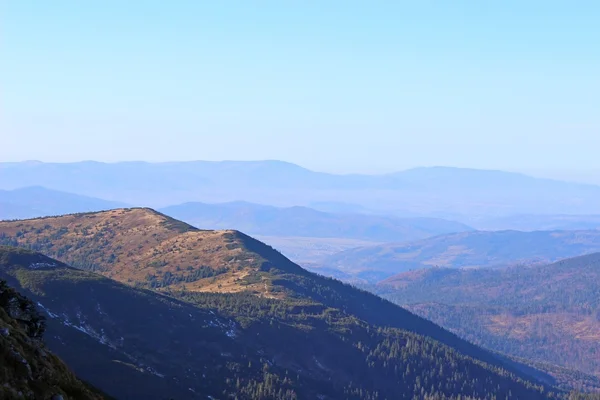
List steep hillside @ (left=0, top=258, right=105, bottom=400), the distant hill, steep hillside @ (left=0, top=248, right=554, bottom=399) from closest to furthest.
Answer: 1. steep hillside @ (left=0, top=258, right=105, bottom=400)
2. steep hillside @ (left=0, top=248, right=554, bottom=399)
3. the distant hill

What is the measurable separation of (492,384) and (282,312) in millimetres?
60365

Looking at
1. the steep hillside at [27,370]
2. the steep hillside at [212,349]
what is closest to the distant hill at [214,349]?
the steep hillside at [212,349]

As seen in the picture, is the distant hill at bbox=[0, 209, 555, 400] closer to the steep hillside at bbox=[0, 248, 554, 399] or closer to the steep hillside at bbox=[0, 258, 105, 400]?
the steep hillside at bbox=[0, 248, 554, 399]

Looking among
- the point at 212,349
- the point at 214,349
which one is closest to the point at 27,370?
the point at 212,349

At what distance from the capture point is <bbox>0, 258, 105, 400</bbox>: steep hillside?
4366 cm

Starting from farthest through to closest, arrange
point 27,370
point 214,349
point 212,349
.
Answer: point 214,349 < point 212,349 < point 27,370

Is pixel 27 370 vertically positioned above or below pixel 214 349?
above

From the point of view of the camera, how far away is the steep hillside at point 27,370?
143 ft

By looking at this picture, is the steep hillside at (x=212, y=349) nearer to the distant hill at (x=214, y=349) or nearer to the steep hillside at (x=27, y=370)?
the distant hill at (x=214, y=349)

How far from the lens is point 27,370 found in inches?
1802

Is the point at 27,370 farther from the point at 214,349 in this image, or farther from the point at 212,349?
the point at 214,349

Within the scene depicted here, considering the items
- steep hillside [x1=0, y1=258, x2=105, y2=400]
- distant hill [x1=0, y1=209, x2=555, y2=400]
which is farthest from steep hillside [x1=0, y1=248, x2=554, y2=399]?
steep hillside [x1=0, y1=258, x2=105, y2=400]

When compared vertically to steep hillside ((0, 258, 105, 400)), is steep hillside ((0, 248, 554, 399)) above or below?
below

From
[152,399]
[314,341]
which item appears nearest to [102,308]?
[152,399]
